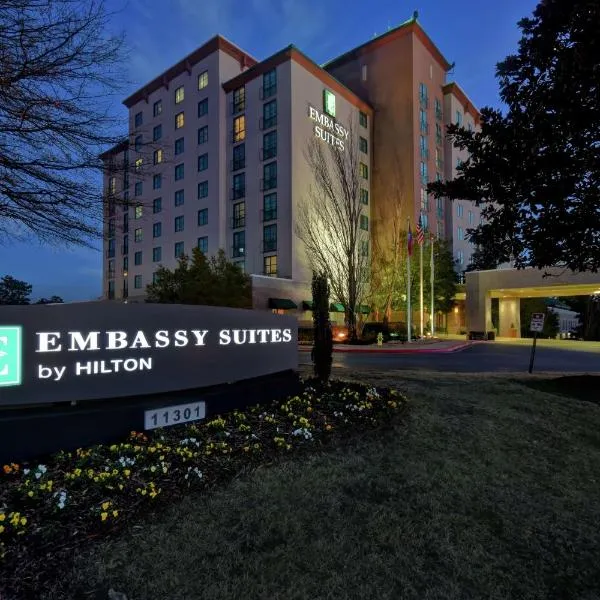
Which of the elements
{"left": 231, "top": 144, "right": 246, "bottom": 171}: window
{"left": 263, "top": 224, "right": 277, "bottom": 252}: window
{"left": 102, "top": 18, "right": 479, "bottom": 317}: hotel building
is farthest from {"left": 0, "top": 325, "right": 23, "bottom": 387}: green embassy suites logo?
{"left": 231, "top": 144, "right": 246, "bottom": 171}: window

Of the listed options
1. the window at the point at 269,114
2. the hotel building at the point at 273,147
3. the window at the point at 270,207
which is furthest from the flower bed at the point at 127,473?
the window at the point at 269,114

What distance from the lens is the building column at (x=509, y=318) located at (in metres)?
45.1

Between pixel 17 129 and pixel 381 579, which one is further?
pixel 17 129

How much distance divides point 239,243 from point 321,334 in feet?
117

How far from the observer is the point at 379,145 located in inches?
1941

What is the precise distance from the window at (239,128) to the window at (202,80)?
5.76m

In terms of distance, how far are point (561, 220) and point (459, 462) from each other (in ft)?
22.0

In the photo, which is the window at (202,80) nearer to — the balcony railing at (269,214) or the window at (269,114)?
the window at (269,114)

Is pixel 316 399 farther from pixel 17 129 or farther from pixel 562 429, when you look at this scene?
pixel 17 129

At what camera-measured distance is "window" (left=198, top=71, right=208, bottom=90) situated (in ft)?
147

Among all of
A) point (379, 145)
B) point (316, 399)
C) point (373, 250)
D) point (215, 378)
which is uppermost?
point (379, 145)

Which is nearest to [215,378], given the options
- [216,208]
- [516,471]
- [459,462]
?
[459,462]

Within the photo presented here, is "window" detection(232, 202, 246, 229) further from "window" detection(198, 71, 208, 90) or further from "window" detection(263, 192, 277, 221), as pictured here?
"window" detection(198, 71, 208, 90)

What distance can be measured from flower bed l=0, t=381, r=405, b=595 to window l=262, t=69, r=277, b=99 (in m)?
40.1
